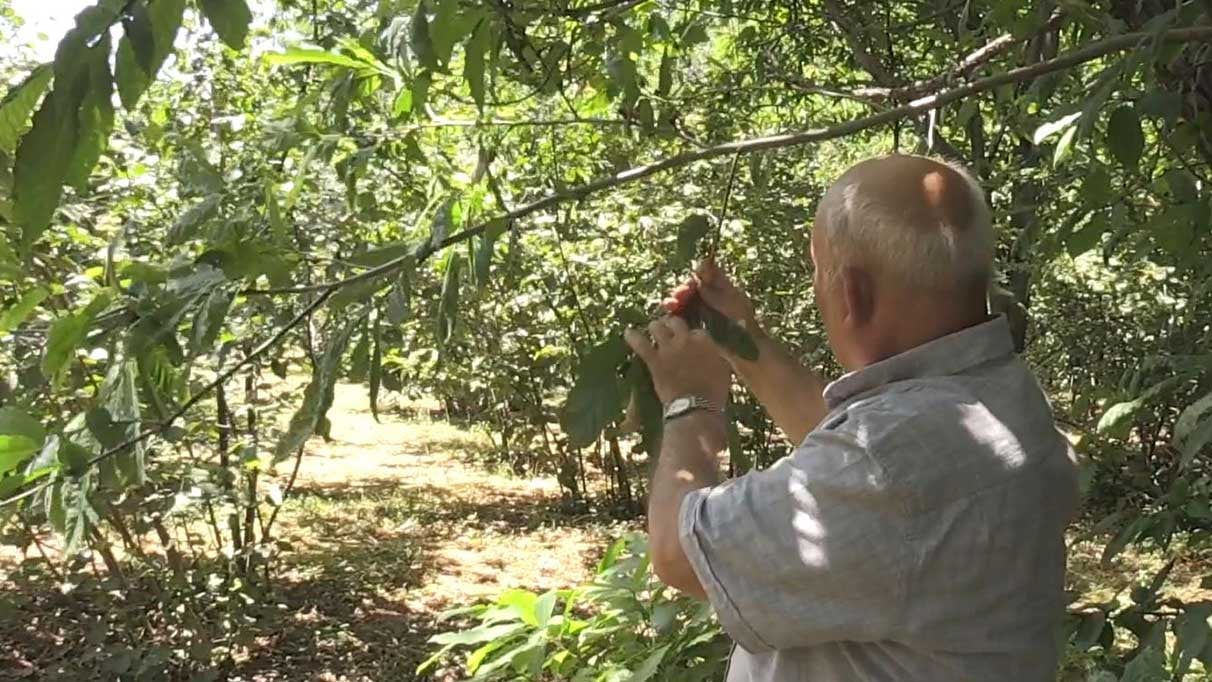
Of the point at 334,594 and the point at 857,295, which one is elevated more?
the point at 857,295

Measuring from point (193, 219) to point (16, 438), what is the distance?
46 cm

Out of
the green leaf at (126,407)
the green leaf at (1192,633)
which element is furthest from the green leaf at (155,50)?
the green leaf at (1192,633)

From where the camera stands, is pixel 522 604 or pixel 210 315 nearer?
pixel 210 315

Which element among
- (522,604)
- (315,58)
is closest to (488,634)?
(522,604)

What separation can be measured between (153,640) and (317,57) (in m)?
3.45

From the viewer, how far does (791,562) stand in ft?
4.23

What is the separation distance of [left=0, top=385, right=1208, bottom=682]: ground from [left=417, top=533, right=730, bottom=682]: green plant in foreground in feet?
6.12

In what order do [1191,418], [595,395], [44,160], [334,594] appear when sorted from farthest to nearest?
[334,594]
[1191,418]
[595,395]
[44,160]

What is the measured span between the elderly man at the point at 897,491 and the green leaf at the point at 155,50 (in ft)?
Result: 2.34

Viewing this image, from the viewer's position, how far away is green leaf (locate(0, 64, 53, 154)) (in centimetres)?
110

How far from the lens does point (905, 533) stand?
4.17 ft

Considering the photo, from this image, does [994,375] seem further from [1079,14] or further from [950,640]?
[1079,14]

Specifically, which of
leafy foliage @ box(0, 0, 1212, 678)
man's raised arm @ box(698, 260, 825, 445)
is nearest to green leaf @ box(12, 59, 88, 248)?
leafy foliage @ box(0, 0, 1212, 678)

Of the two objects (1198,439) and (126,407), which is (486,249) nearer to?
(126,407)
